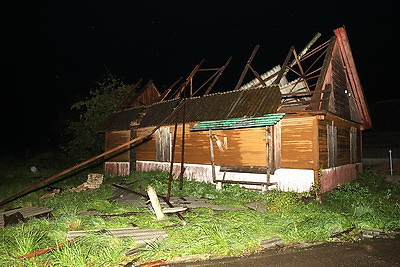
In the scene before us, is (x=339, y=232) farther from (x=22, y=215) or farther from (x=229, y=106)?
(x=22, y=215)

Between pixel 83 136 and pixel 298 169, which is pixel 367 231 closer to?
pixel 298 169

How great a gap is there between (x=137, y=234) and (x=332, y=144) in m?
9.89

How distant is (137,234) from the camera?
6297 millimetres

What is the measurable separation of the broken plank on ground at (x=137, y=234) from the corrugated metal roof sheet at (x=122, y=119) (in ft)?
40.2

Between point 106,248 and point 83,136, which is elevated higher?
point 83,136

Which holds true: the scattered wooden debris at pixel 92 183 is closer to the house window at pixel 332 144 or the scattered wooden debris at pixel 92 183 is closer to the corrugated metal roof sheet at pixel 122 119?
the corrugated metal roof sheet at pixel 122 119

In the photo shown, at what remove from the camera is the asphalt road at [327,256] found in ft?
17.4

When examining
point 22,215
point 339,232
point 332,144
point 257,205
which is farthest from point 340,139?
point 22,215

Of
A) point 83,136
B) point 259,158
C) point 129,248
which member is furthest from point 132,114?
point 129,248

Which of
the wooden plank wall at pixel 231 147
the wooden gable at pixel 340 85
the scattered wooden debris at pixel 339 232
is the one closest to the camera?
the scattered wooden debris at pixel 339 232

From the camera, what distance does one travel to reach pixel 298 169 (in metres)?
10.9

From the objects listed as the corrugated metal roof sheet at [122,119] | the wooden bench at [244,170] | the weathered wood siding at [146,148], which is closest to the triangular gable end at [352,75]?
the wooden bench at [244,170]

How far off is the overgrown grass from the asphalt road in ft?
1.00

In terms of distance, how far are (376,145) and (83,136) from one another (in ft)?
94.1
